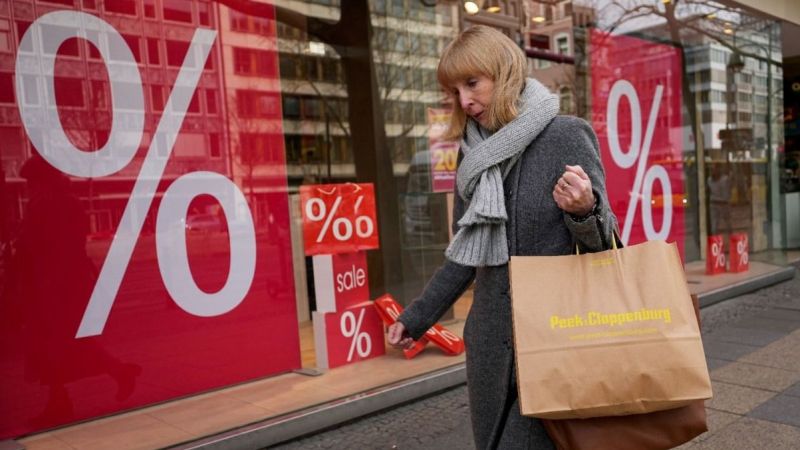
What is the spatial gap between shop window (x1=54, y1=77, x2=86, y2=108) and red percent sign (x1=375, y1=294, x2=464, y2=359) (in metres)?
2.59

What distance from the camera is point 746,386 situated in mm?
4766

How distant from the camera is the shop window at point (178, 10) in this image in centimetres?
459

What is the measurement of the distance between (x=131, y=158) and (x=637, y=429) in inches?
145

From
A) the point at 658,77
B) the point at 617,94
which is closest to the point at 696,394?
the point at 617,94

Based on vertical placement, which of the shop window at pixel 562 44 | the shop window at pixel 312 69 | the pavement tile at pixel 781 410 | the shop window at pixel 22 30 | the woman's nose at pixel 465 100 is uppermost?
the shop window at pixel 562 44

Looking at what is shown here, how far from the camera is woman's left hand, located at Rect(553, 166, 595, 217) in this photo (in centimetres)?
A: 175

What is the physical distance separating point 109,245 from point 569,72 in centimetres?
567

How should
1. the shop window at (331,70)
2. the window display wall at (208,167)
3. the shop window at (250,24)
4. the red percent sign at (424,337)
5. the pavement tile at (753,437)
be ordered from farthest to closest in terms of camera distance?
the shop window at (331,70) < the red percent sign at (424,337) < the shop window at (250,24) < the window display wall at (208,167) < the pavement tile at (753,437)

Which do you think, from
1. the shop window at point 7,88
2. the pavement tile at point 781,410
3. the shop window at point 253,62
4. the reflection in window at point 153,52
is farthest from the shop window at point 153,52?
the pavement tile at point 781,410

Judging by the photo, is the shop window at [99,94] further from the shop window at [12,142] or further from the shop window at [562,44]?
the shop window at [562,44]

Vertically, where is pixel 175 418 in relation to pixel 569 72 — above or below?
below

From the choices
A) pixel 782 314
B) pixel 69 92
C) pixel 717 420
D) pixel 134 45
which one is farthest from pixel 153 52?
pixel 782 314

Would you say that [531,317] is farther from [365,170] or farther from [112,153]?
[365,170]

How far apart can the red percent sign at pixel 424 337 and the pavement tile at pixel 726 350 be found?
2.07 m
